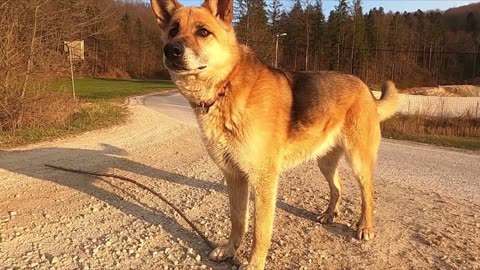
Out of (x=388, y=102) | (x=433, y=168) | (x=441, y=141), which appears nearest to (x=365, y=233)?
(x=388, y=102)

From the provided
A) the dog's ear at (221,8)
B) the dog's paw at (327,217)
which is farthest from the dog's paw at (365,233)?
the dog's ear at (221,8)

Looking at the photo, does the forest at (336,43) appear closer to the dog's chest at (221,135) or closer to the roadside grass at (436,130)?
the roadside grass at (436,130)

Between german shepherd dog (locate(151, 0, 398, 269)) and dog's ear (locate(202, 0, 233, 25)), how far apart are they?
1cm

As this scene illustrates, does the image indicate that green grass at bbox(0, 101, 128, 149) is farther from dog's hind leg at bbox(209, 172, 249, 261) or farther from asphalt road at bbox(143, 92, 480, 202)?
asphalt road at bbox(143, 92, 480, 202)

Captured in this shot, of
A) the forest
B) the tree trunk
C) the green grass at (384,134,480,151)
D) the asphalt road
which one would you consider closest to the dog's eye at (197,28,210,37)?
the asphalt road

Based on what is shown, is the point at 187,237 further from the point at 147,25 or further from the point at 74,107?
the point at 147,25

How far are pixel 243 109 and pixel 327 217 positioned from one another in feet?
8.12

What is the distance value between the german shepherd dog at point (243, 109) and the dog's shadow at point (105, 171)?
1023 millimetres

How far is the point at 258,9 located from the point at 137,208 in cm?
5933

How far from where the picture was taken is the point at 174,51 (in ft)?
13.0

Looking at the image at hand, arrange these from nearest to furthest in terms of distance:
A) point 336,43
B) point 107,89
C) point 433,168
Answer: point 433,168 → point 107,89 → point 336,43

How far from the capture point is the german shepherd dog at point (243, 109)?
14.1 feet

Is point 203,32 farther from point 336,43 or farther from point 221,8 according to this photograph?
point 336,43

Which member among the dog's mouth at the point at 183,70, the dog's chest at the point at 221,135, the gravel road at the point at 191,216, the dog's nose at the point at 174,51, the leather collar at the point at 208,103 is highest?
the dog's nose at the point at 174,51
